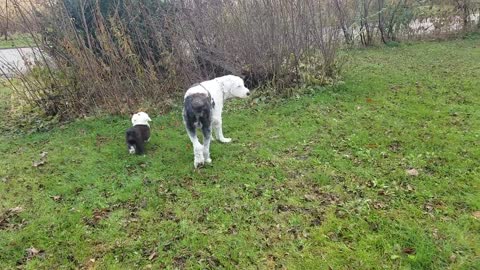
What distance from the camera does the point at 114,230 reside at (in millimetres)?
4312

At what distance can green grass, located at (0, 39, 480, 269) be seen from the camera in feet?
12.6

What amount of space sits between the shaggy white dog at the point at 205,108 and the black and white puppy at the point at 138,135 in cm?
115

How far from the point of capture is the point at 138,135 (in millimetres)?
6039

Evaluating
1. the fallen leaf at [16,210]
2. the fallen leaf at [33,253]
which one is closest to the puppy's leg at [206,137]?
the fallen leaf at [33,253]

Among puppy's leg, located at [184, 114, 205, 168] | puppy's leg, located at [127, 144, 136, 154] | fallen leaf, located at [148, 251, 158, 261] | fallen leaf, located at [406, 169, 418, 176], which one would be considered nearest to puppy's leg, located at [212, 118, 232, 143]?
puppy's leg, located at [184, 114, 205, 168]

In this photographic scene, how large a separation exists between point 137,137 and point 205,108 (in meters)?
1.60

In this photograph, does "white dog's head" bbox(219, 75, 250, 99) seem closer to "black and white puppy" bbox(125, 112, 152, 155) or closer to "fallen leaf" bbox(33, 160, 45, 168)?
"black and white puppy" bbox(125, 112, 152, 155)

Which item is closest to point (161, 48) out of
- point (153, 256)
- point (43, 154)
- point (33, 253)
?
point (43, 154)

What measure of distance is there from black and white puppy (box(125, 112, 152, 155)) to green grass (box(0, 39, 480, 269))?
17cm

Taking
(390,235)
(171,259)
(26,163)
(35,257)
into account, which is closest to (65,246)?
(35,257)

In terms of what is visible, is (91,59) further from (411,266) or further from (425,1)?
(425,1)

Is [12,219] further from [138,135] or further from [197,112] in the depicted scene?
[197,112]

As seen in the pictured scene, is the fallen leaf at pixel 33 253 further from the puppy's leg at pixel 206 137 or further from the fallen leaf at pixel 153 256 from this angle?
the puppy's leg at pixel 206 137

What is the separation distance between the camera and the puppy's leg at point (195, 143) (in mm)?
5219
